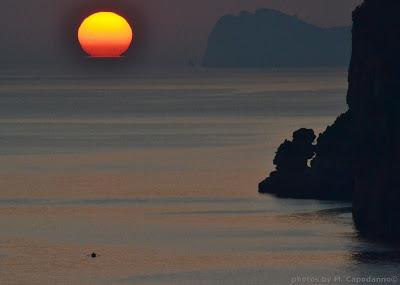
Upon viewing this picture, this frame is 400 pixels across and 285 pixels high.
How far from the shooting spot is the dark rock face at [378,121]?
268 ft

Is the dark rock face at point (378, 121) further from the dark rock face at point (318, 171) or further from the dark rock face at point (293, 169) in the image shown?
the dark rock face at point (293, 169)

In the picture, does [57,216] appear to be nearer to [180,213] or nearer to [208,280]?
[180,213]

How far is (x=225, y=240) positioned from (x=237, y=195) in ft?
60.4

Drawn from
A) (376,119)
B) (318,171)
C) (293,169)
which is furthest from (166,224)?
(293,169)

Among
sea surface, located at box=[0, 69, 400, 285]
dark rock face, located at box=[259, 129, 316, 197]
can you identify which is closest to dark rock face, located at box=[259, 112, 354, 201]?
dark rock face, located at box=[259, 129, 316, 197]

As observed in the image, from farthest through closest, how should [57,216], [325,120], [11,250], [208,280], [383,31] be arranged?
[325,120], [57,216], [383,31], [11,250], [208,280]

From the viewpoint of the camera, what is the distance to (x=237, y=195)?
10081cm

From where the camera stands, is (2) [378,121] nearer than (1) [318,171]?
Yes

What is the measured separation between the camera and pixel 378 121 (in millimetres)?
83250

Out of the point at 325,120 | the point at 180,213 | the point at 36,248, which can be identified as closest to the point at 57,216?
the point at 180,213

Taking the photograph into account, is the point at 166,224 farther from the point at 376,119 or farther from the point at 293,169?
the point at 293,169

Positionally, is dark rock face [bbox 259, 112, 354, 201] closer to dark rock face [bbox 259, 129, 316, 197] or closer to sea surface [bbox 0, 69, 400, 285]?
dark rock face [bbox 259, 129, 316, 197]

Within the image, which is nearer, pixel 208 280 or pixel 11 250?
pixel 208 280

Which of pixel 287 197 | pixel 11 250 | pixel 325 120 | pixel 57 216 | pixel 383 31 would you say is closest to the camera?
pixel 11 250
